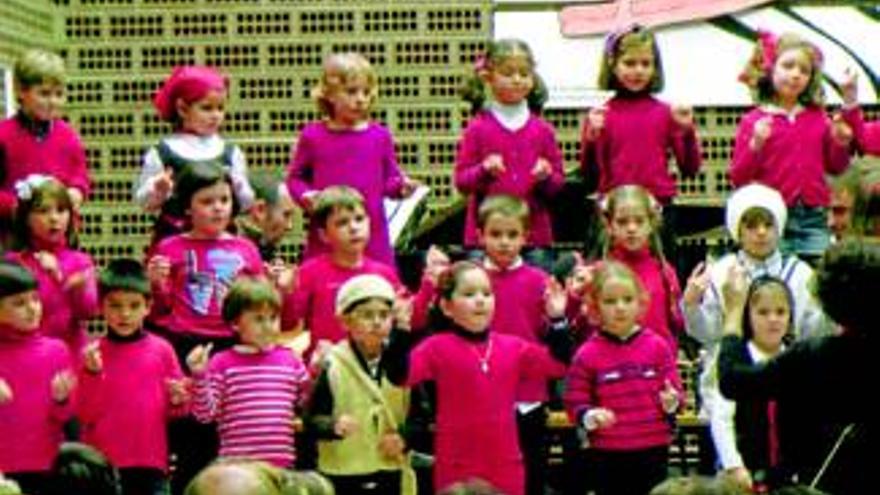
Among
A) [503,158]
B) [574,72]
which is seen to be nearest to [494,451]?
[503,158]

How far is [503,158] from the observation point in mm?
7352

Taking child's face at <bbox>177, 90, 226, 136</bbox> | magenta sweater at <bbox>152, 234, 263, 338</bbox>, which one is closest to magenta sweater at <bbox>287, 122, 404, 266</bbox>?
child's face at <bbox>177, 90, 226, 136</bbox>

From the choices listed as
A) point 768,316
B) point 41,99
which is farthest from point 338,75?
point 768,316

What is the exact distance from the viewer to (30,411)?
6.12 metres

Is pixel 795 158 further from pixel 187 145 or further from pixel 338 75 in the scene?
pixel 187 145

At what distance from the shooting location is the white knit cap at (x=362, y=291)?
6.33 m

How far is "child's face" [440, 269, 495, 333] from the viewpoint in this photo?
634 cm

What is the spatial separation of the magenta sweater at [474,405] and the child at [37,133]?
151cm

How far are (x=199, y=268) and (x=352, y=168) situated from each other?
2.76 feet

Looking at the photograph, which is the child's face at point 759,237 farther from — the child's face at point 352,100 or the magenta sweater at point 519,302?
the child's face at point 352,100

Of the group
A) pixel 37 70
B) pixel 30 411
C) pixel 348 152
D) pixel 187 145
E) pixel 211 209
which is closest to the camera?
pixel 30 411

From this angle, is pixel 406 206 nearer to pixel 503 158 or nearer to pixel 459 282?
pixel 503 158

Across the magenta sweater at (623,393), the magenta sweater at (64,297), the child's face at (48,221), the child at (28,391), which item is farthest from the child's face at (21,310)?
the magenta sweater at (623,393)

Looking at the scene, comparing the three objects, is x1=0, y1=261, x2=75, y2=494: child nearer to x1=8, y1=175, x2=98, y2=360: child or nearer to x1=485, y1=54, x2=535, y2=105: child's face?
x1=8, y1=175, x2=98, y2=360: child
